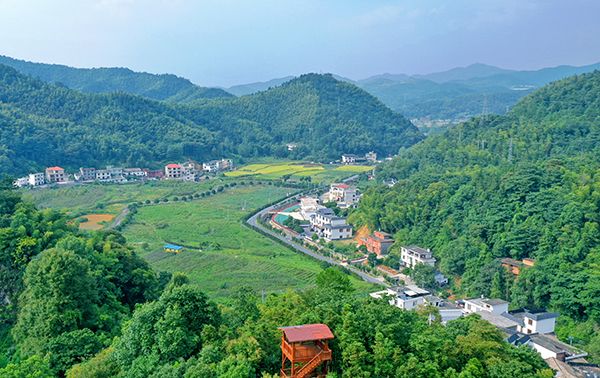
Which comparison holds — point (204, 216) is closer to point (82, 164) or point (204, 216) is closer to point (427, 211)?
point (427, 211)

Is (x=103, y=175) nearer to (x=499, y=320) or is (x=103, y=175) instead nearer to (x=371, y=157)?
(x=371, y=157)

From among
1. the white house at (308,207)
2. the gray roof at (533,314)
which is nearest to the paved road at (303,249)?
the white house at (308,207)

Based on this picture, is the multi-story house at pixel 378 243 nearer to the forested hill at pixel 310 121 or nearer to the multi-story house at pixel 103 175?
the multi-story house at pixel 103 175

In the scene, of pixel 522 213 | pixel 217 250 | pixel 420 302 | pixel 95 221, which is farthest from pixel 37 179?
pixel 522 213

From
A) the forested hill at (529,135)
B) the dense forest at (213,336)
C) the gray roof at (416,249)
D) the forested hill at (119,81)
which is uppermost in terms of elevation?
the forested hill at (119,81)

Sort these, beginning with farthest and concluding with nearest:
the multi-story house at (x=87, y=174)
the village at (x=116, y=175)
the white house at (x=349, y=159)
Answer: the white house at (x=349, y=159) < the multi-story house at (x=87, y=174) < the village at (x=116, y=175)

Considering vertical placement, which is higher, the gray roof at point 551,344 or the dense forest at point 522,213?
the dense forest at point 522,213

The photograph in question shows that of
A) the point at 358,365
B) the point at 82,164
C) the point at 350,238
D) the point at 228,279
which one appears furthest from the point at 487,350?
the point at 82,164
